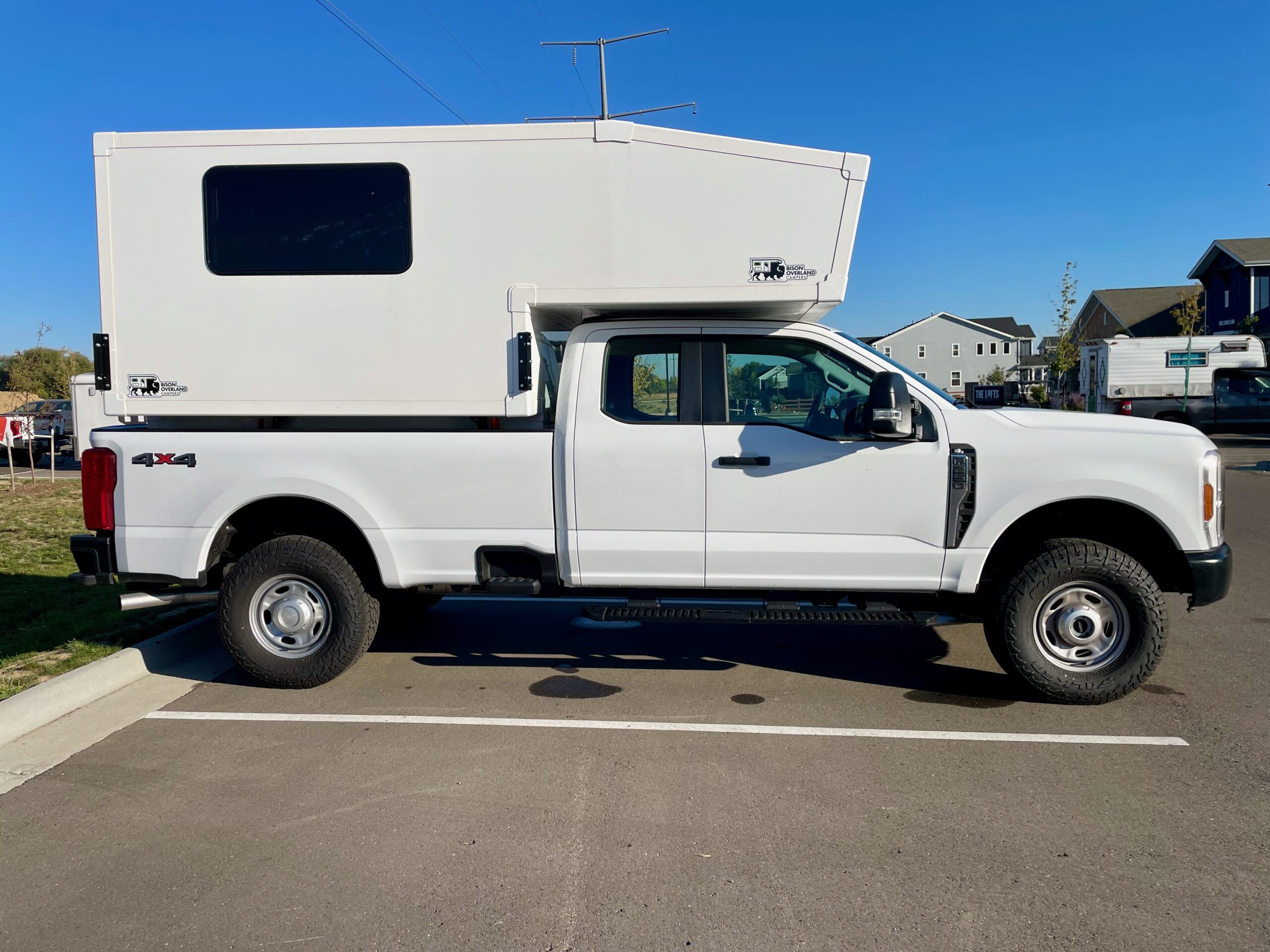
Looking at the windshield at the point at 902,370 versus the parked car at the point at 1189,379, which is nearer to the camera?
the windshield at the point at 902,370

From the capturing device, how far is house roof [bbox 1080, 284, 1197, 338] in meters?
45.6

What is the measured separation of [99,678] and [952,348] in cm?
7676

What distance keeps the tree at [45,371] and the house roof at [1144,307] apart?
1967 inches

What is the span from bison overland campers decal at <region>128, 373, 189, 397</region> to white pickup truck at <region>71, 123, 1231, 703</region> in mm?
14

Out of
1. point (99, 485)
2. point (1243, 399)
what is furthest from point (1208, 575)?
point (1243, 399)

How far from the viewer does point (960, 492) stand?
193 inches

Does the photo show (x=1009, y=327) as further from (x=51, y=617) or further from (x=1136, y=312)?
(x=51, y=617)

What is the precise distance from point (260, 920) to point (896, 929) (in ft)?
7.09

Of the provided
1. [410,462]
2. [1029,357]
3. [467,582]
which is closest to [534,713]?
[467,582]

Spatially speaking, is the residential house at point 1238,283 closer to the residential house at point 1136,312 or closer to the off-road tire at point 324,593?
the residential house at point 1136,312

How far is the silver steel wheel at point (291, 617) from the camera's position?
5.32 metres

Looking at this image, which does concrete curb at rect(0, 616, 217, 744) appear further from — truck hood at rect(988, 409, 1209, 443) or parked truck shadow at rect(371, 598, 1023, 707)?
truck hood at rect(988, 409, 1209, 443)

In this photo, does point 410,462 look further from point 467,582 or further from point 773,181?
point 773,181

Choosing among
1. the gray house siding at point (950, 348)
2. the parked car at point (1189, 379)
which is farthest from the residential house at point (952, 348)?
the parked car at point (1189, 379)
